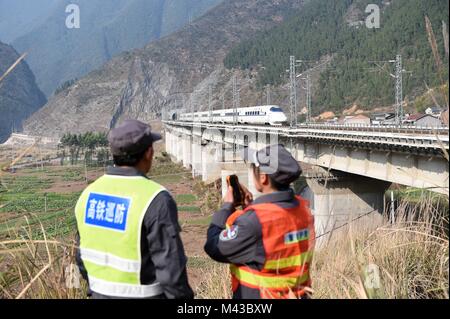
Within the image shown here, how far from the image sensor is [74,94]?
477ft

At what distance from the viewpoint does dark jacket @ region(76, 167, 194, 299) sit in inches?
106

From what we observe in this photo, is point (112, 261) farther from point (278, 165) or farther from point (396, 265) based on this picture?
point (396, 265)

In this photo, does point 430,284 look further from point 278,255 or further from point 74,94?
point 74,94

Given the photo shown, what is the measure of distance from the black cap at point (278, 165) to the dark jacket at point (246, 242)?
0.33 ft

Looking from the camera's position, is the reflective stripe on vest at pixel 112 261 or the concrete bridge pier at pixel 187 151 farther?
the concrete bridge pier at pixel 187 151

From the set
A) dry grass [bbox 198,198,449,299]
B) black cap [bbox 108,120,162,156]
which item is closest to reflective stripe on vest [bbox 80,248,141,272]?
black cap [bbox 108,120,162,156]

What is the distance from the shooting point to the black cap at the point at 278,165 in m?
3.10

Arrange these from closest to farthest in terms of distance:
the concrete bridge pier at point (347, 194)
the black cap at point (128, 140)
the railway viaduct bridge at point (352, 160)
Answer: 1. the black cap at point (128, 140)
2. the railway viaduct bridge at point (352, 160)
3. the concrete bridge pier at point (347, 194)

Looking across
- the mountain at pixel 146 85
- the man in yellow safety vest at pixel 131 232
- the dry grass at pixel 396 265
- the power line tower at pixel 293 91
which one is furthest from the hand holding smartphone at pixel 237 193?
the mountain at pixel 146 85

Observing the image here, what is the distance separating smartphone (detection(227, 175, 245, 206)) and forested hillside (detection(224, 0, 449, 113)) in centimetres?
6022

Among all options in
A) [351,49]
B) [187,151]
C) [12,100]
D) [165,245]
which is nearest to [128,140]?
[165,245]

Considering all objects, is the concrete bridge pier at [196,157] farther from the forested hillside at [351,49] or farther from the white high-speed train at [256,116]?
the forested hillside at [351,49]

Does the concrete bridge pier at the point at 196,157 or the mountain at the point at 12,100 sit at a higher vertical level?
the mountain at the point at 12,100

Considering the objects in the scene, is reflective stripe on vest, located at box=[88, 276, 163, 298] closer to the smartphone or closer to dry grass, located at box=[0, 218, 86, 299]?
dry grass, located at box=[0, 218, 86, 299]
